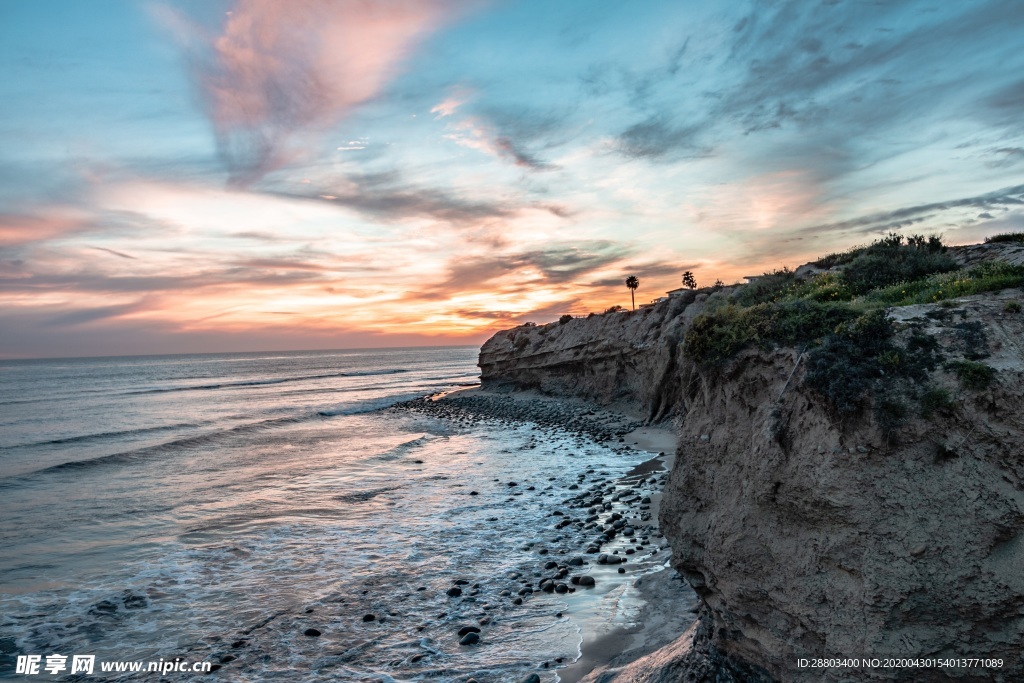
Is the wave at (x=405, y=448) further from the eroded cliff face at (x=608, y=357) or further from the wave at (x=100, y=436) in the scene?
the wave at (x=100, y=436)

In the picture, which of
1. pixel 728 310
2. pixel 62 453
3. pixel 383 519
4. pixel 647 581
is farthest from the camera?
pixel 62 453

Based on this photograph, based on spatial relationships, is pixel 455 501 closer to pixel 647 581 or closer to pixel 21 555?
pixel 647 581

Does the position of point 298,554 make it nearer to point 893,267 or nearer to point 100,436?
point 893,267

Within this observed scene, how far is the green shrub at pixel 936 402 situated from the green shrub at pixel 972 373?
0.20 metres

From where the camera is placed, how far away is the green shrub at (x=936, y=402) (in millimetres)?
5418

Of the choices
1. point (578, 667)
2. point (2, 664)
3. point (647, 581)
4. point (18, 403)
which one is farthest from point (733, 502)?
point (18, 403)

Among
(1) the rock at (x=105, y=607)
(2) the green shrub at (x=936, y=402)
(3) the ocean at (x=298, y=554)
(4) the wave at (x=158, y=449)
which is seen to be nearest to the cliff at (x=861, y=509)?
(2) the green shrub at (x=936, y=402)

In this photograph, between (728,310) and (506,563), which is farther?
(506,563)

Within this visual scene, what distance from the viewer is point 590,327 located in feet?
144

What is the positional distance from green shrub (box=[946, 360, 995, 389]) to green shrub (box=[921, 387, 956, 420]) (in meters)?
0.20

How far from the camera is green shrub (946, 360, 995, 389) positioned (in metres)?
5.39

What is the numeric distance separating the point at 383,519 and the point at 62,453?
86.0ft

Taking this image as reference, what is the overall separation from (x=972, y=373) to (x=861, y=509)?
5.62ft

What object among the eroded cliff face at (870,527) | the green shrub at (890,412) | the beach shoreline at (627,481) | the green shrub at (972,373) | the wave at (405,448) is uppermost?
the green shrub at (972,373)
